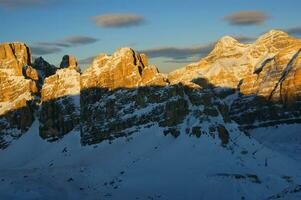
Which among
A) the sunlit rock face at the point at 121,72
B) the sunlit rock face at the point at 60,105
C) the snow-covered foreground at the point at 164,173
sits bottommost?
the snow-covered foreground at the point at 164,173

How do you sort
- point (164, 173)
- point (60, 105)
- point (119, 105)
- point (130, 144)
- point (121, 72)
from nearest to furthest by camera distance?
point (164, 173) → point (130, 144) → point (119, 105) → point (121, 72) → point (60, 105)

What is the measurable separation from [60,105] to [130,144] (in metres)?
48.4

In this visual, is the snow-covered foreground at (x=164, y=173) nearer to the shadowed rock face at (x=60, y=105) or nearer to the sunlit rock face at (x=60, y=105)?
the sunlit rock face at (x=60, y=105)

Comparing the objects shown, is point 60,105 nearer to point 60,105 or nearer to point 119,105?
point 60,105

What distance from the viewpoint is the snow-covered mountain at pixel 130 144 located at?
116m

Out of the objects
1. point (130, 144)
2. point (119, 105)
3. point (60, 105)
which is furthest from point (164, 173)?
point (60, 105)

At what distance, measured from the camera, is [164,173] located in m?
124

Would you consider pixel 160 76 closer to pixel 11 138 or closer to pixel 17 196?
pixel 11 138

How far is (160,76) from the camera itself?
543ft

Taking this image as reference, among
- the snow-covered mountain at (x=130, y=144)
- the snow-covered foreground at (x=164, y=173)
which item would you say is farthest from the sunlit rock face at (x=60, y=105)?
the snow-covered foreground at (x=164, y=173)

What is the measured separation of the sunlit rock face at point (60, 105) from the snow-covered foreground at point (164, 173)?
85.8ft

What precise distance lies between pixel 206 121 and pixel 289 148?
68338 mm

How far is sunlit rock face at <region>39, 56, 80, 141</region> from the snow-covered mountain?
331 millimetres

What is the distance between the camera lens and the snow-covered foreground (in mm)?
112312
